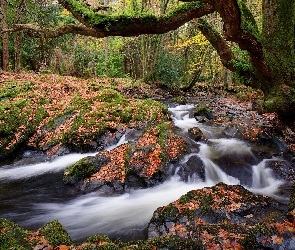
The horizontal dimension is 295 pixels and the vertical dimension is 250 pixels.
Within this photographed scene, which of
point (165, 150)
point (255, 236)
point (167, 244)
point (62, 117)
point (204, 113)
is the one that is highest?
point (62, 117)

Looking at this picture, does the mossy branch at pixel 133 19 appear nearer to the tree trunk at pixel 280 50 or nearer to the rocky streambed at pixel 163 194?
the tree trunk at pixel 280 50

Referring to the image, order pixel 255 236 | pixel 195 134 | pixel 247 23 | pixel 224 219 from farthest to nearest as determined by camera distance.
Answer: pixel 195 134
pixel 247 23
pixel 224 219
pixel 255 236

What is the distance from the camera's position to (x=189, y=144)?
853 cm

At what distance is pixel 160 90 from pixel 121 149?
10895 mm

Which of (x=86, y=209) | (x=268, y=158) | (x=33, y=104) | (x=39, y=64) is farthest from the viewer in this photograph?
(x=39, y=64)

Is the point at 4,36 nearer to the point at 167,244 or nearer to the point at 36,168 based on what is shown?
the point at 36,168

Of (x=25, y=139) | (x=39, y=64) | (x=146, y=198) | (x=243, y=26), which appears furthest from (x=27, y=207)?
(x=39, y=64)

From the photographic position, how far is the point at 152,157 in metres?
7.24

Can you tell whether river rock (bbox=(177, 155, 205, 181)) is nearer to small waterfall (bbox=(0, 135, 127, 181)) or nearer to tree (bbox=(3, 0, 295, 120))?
tree (bbox=(3, 0, 295, 120))

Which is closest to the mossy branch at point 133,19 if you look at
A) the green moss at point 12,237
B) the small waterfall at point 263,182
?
the small waterfall at point 263,182

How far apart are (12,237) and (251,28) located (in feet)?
20.3

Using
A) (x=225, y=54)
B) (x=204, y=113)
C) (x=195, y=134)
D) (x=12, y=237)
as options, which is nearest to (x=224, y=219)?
(x=12, y=237)

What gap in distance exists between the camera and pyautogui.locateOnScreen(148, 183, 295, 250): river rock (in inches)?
140

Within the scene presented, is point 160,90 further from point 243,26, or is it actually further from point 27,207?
point 27,207
